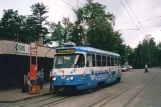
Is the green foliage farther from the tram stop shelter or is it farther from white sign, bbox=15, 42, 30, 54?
white sign, bbox=15, 42, 30, 54

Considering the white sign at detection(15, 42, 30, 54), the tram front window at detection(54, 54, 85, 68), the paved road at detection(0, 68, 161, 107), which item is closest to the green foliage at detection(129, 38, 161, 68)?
the white sign at detection(15, 42, 30, 54)

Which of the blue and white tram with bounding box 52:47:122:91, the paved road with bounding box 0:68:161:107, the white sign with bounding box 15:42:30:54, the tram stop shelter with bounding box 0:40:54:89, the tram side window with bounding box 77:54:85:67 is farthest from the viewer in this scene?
the white sign with bounding box 15:42:30:54

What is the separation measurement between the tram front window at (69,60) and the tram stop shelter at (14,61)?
2.67 m

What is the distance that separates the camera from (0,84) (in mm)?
27438

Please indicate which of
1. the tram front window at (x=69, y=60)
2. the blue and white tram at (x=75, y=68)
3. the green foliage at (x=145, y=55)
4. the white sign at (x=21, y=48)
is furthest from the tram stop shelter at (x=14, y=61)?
the green foliage at (x=145, y=55)

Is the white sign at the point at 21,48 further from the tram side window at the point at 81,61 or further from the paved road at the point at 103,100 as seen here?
the tram side window at the point at 81,61

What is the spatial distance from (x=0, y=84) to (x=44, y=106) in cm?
1322

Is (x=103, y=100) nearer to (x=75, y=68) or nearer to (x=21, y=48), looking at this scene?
(x=75, y=68)

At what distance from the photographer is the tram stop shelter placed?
23.2m

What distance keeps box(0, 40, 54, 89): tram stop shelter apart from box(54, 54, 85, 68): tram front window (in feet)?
8.77

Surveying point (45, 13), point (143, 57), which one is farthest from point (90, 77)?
point (143, 57)

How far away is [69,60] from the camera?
20719mm

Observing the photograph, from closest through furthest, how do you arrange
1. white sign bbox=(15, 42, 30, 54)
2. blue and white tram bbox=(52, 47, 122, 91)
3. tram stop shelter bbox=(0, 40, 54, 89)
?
blue and white tram bbox=(52, 47, 122, 91) → tram stop shelter bbox=(0, 40, 54, 89) → white sign bbox=(15, 42, 30, 54)

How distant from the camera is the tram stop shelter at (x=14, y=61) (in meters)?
23.2
